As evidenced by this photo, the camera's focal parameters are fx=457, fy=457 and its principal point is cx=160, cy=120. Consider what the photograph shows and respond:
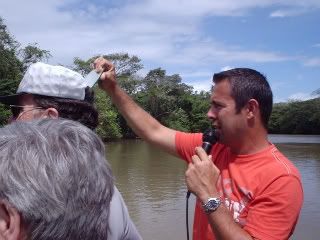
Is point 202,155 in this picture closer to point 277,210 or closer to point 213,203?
point 213,203

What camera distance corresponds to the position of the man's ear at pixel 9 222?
103 centimetres

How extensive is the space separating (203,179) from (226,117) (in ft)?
1.33

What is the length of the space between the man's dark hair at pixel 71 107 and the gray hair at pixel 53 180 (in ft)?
2.10

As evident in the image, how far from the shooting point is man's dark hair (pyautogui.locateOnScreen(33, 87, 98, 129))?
1.79 metres

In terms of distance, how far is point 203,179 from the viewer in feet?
6.68

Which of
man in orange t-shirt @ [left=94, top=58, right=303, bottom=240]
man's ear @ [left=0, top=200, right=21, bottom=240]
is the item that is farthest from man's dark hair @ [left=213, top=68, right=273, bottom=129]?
man's ear @ [left=0, top=200, right=21, bottom=240]

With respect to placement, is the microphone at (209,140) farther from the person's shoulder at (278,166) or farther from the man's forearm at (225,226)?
the man's forearm at (225,226)

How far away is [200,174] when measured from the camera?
2.04m

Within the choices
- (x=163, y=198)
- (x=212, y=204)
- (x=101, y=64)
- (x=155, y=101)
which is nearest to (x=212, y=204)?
(x=212, y=204)

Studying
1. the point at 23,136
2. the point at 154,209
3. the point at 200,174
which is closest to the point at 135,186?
the point at 154,209

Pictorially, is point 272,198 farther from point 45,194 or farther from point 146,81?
point 146,81

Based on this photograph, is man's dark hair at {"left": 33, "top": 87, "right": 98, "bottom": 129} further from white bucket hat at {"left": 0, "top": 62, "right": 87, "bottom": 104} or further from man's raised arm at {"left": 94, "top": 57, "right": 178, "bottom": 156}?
man's raised arm at {"left": 94, "top": 57, "right": 178, "bottom": 156}

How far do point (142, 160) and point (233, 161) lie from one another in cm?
1964

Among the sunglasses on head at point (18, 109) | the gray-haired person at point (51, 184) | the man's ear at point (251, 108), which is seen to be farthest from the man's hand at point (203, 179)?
the gray-haired person at point (51, 184)
